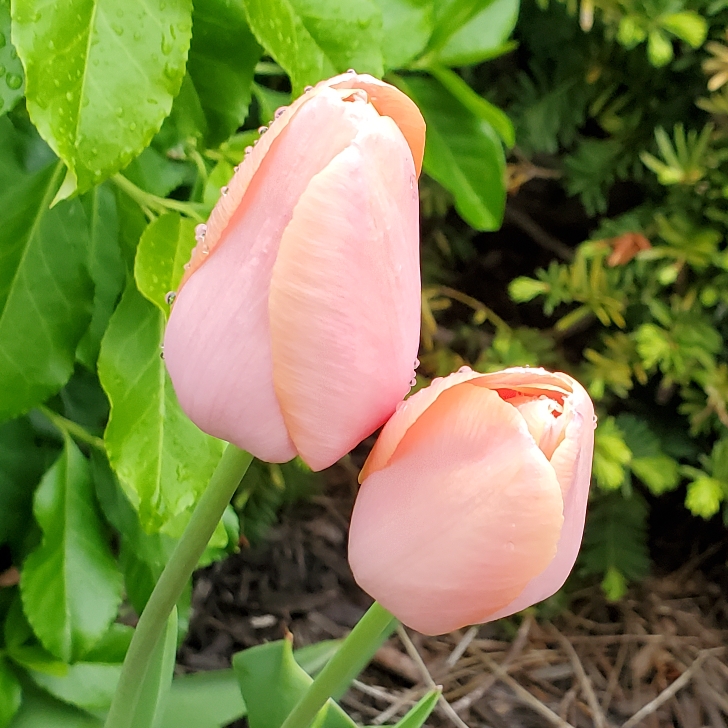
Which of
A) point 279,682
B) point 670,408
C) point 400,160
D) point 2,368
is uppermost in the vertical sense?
point 400,160

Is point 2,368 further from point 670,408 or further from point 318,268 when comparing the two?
point 670,408

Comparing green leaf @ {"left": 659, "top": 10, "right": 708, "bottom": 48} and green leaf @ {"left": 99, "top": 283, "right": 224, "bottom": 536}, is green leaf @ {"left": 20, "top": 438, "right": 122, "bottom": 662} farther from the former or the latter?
green leaf @ {"left": 659, "top": 10, "right": 708, "bottom": 48}

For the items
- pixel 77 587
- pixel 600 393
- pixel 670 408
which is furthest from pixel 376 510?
pixel 670 408

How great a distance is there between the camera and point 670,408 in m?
0.78

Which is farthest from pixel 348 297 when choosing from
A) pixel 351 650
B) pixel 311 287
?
pixel 351 650

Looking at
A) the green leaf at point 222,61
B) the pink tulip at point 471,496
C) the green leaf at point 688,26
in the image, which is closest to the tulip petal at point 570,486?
the pink tulip at point 471,496

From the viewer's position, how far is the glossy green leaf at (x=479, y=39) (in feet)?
1.69

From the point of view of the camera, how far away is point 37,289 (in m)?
0.40

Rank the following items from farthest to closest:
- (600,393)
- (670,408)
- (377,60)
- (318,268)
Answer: (670,408)
(600,393)
(377,60)
(318,268)

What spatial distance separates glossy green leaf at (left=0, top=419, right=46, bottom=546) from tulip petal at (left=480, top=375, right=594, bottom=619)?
423 millimetres

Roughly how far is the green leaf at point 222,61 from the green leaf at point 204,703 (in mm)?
371

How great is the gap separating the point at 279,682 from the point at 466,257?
1.94ft

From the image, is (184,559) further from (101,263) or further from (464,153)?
(464,153)

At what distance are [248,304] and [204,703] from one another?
0.42m
